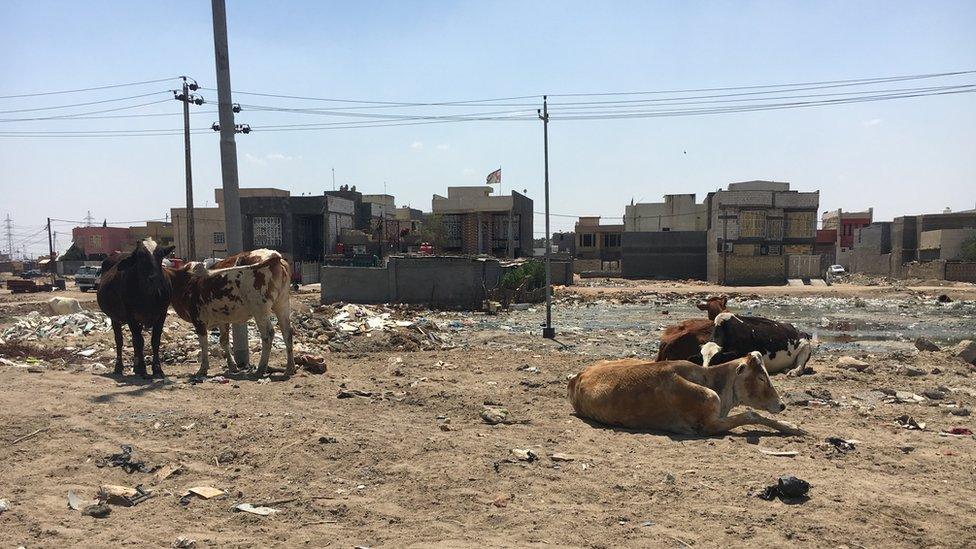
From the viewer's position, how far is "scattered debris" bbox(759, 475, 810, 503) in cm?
461

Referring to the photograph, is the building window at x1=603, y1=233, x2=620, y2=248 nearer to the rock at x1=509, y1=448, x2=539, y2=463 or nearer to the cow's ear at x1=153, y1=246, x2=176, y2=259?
the cow's ear at x1=153, y1=246, x2=176, y2=259

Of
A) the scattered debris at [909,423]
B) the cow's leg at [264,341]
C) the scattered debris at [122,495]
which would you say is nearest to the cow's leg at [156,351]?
the cow's leg at [264,341]

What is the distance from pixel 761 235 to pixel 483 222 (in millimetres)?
22286

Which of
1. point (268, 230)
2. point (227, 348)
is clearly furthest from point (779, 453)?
point (268, 230)

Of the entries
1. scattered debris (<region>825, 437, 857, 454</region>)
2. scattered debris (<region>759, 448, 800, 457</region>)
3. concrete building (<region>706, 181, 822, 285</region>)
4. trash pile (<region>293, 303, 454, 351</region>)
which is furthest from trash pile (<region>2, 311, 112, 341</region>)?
concrete building (<region>706, 181, 822, 285</region>)

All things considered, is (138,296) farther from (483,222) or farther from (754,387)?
(483,222)

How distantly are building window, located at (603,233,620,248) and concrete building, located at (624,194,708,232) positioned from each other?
3105mm

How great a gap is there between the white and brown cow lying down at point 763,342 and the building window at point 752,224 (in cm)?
→ 4125

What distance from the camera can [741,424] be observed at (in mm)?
6500

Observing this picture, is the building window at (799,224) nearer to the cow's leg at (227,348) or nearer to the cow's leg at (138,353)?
the cow's leg at (227,348)

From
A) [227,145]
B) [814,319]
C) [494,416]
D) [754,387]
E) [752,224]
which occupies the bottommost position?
[814,319]

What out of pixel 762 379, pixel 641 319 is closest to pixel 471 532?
pixel 762 379

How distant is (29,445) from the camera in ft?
18.2

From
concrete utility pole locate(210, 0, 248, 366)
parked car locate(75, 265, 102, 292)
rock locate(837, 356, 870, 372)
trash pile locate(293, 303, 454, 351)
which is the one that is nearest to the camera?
concrete utility pole locate(210, 0, 248, 366)
